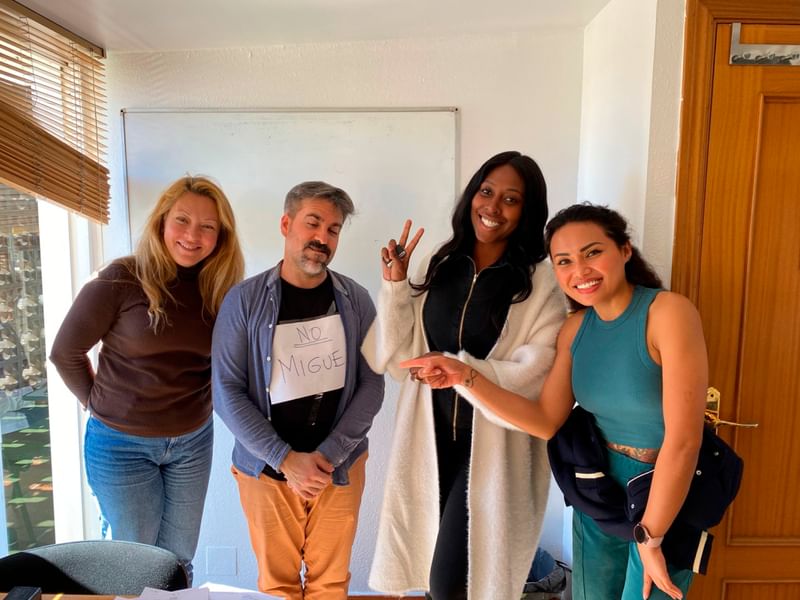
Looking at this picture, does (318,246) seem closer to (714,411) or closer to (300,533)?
(300,533)

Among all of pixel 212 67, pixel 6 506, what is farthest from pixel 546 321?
pixel 6 506

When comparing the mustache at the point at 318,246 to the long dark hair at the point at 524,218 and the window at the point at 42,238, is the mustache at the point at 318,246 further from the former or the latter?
the window at the point at 42,238

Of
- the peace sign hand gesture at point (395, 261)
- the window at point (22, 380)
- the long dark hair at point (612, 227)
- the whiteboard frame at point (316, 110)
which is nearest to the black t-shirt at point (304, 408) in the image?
the peace sign hand gesture at point (395, 261)

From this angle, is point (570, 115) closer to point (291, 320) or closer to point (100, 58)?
point (291, 320)

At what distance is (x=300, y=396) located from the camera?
1579 mm

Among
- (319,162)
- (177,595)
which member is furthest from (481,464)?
(319,162)

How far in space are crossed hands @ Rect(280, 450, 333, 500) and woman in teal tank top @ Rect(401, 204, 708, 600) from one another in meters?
0.45

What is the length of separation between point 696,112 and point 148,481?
2.06 meters

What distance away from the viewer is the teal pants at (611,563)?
1.25m

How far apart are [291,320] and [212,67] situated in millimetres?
1256

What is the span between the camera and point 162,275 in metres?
1.68

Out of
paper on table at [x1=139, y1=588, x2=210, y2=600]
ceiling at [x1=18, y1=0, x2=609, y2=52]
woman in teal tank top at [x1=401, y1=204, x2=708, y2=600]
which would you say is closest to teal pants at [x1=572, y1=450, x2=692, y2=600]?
woman in teal tank top at [x1=401, y1=204, x2=708, y2=600]

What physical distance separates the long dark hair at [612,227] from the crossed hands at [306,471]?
2.97 ft

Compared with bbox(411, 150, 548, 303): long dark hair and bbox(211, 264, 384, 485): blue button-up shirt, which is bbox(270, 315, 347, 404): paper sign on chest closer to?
bbox(211, 264, 384, 485): blue button-up shirt
